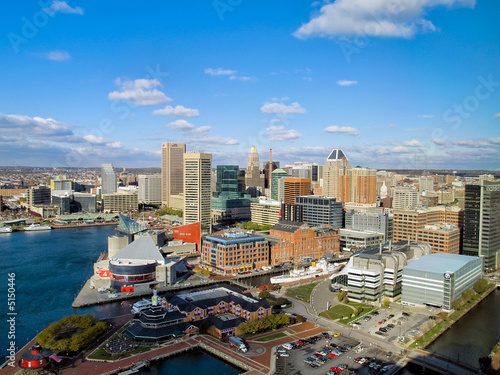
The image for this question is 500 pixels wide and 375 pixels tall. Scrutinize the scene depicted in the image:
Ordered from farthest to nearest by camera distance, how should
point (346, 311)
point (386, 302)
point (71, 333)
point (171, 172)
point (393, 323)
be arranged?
point (171, 172)
point (386, 302)
point (346, 311)
point (393, 323)
point (71, 333)

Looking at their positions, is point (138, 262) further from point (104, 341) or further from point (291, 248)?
point (291, 248)

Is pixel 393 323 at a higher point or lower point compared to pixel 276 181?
lower

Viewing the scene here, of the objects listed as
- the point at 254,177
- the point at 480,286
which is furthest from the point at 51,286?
the point at 254,177

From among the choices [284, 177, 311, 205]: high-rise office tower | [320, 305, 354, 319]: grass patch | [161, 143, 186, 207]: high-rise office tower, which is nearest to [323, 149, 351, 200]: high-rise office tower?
[284, 177, 311, 205]: high-rise office tower

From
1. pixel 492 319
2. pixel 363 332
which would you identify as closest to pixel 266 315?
pixel 363 332

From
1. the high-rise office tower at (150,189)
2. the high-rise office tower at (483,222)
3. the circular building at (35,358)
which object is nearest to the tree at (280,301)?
the circular building at (35,358)

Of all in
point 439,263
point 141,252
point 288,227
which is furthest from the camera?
point 288,227

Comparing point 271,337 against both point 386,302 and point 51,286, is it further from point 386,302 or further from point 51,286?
point 51,286
